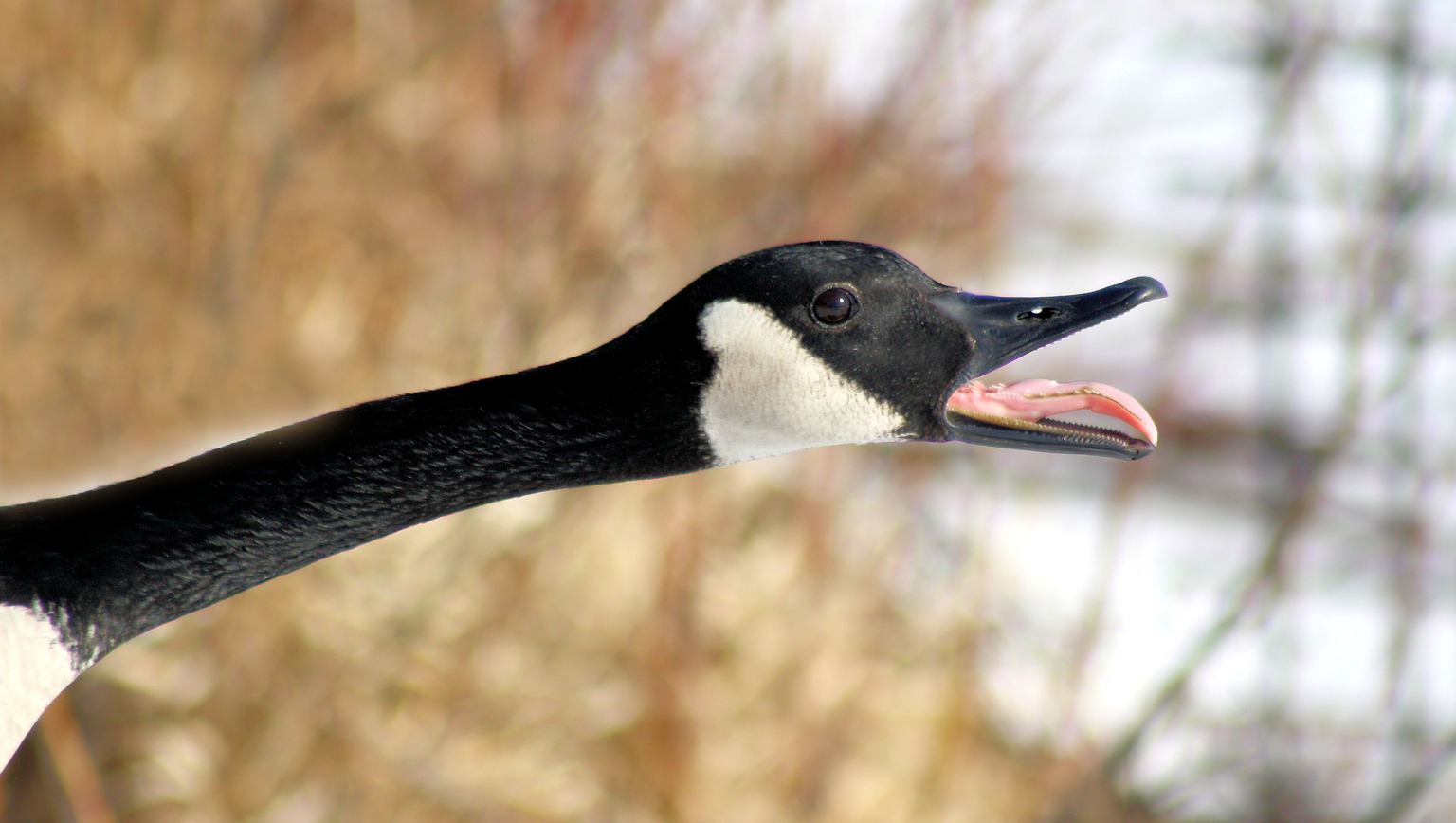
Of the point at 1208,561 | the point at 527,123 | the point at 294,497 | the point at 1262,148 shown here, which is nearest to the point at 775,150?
the point at 527,123

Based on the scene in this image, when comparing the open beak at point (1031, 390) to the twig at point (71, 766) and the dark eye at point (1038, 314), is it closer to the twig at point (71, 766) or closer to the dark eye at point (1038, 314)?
the dark eye at point (1038, 314)

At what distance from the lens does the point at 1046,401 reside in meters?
0.87

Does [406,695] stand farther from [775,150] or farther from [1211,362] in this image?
[1211,362]

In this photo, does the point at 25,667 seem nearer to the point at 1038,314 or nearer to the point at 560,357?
the point at 1038,314

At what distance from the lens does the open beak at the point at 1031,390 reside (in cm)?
86

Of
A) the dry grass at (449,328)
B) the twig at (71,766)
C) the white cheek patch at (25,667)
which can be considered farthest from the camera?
the dry grass at (449,328)

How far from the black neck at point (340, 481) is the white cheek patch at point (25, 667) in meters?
0.02

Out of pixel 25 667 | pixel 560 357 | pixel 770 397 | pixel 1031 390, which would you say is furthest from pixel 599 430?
pixel 560 357

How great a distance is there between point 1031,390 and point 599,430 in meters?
0.37

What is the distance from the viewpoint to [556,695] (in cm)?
207

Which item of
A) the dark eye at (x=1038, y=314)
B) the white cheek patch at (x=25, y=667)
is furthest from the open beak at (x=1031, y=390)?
the white cheek patch at (x=25, y=667)

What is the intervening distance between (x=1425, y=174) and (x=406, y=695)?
197 cm

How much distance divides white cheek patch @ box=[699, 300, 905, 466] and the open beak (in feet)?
0.23

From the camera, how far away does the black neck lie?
0.84m
